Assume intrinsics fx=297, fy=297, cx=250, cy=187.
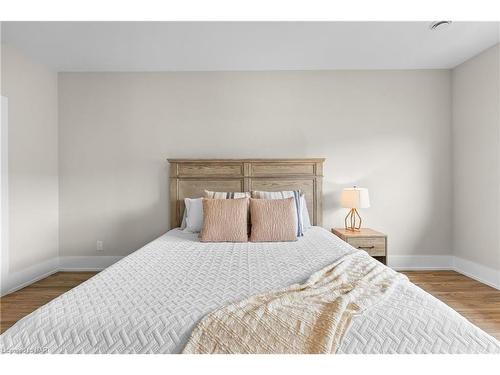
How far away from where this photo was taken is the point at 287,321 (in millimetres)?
1078

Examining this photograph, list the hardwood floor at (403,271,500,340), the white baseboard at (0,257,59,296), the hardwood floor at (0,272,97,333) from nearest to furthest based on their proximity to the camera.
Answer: the hardwood floor at (403,271,500,340)
the hardwood floor at (0,272,97,333)
the white baseboard at (0,257,59,296)

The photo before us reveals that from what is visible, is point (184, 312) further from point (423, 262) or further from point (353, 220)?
point (423, 262)

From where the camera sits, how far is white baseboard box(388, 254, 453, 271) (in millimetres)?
3615

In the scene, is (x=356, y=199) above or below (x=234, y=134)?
below

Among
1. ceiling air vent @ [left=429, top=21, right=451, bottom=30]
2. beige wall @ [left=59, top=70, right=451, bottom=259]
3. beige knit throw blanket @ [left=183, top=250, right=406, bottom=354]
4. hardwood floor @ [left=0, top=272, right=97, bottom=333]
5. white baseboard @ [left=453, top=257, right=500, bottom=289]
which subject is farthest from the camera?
beige wall @ [left=59, top=70, right=451, bottom=259]

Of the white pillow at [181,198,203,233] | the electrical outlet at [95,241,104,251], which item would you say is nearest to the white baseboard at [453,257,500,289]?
the white pillow at [181,198,203,233]

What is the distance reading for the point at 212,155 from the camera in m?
3.60

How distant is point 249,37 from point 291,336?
8.63ft

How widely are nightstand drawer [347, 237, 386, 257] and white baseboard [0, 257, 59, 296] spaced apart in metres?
3.40

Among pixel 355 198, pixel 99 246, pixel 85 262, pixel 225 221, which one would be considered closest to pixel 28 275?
pixel 85 262

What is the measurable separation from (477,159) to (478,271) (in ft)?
4.03

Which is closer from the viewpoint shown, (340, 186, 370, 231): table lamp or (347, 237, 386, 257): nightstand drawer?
(347, 237, 386, 257): nightstand drawer

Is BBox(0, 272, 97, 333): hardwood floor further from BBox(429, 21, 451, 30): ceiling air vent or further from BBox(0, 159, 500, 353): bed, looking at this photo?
BBox(429, 21, 451, 30): ceiling air vent
